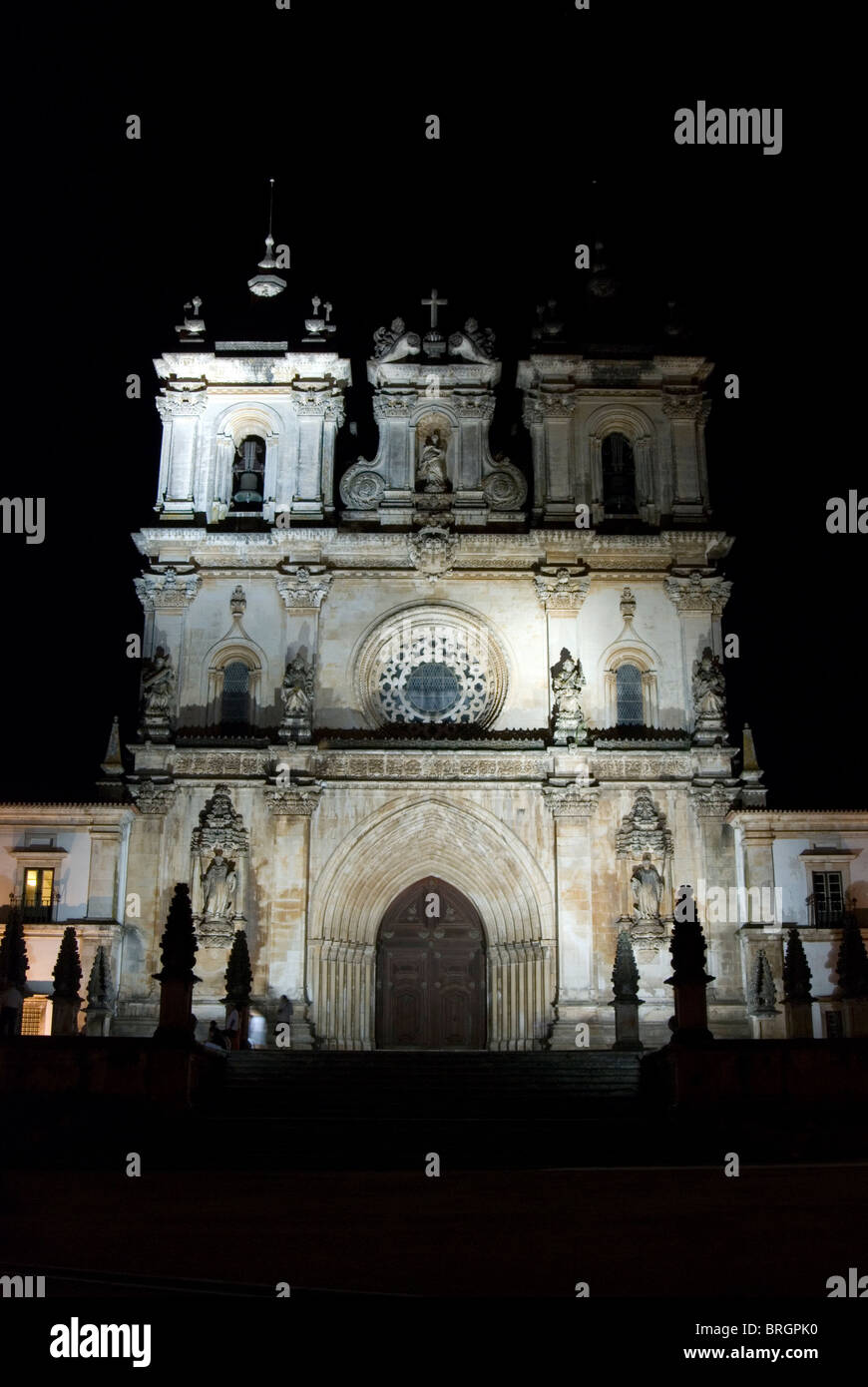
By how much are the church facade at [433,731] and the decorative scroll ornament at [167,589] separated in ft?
0.20

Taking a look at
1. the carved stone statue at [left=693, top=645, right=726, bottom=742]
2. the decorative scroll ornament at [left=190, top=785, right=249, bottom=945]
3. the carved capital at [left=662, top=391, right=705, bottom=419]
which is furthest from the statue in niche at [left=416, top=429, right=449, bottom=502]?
the decorative scroll ornament at [left=190, top=785, right=249, bottom=945]

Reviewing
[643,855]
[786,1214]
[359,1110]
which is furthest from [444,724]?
[786,1214]

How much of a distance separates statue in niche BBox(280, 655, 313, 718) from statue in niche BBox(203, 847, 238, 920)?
3907 millimetres

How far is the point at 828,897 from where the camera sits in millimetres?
32312

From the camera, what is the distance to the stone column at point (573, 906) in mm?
31078

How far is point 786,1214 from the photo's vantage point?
39.1 ft

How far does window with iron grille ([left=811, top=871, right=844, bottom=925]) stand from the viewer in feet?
105

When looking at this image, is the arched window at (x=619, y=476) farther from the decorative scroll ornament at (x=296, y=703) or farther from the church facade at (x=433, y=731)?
the decorative scroll ornament at (x=296, y=703)

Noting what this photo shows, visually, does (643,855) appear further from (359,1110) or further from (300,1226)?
(300,1226)

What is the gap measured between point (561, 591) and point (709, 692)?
4383 millimetres

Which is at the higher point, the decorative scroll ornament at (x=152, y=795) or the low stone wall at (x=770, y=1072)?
the decorative scroll ornament at (x=152, y=795)

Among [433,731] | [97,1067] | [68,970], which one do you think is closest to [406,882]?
[433,731]

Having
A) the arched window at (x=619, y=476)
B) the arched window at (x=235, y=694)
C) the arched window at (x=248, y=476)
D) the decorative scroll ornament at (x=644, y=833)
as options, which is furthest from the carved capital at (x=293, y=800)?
the arched window at (x=619, y=476)

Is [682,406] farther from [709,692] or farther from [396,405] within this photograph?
[709,692]
